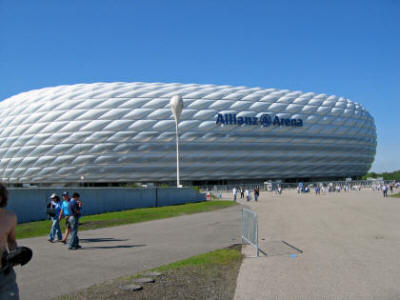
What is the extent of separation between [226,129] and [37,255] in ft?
159

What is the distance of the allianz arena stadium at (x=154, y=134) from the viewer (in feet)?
175

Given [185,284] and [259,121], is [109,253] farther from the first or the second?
[259,121]

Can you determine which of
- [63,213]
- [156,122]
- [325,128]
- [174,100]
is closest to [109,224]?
[63,213]

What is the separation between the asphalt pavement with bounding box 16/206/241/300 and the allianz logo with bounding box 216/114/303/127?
139 ft

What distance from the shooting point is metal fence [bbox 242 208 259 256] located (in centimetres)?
872

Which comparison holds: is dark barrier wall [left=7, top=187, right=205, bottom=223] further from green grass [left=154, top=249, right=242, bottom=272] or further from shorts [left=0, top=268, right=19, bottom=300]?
shorts [left=0, top=268, right=19, bottom=300]

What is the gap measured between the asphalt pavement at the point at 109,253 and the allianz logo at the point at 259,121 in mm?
42301

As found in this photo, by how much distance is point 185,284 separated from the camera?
605cm

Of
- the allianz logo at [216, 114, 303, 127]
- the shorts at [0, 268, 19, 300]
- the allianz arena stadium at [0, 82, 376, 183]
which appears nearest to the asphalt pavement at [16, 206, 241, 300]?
the shorts at [0, 268, 19, 300]

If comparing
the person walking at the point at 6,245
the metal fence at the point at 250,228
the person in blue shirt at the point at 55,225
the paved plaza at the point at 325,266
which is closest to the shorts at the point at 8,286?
the person walking at the point at 6,245

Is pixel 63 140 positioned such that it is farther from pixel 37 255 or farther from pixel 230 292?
pixel 230 292

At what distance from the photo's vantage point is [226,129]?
5681cm

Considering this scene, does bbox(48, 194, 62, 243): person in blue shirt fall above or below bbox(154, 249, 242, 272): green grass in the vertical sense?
above

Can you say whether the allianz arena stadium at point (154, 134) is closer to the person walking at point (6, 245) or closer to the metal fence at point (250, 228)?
the metal fence at point (250, 228)
